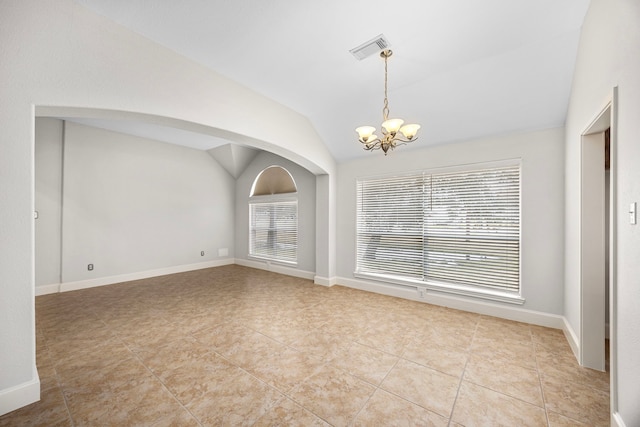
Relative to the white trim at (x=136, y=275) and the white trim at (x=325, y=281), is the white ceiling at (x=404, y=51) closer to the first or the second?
the white trim at (x=325, y=281)

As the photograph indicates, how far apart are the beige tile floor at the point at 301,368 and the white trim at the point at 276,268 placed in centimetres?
167

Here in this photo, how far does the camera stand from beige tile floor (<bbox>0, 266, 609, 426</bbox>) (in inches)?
67.7

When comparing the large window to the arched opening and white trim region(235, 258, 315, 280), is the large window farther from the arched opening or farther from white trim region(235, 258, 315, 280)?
the arched opening

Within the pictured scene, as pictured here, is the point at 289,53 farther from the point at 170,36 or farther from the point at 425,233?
the point at 425,233

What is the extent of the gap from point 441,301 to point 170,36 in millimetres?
4668

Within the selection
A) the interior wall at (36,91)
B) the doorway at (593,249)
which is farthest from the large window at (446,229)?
the interior wall at (36,91)

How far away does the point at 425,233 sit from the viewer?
13.3ft

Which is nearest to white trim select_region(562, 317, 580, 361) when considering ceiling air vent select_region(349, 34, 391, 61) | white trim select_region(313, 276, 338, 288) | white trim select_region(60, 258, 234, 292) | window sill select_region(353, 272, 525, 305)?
window sill select_region(353, 272, 525, 305)

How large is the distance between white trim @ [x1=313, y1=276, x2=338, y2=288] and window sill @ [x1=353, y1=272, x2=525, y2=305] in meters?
0.82
